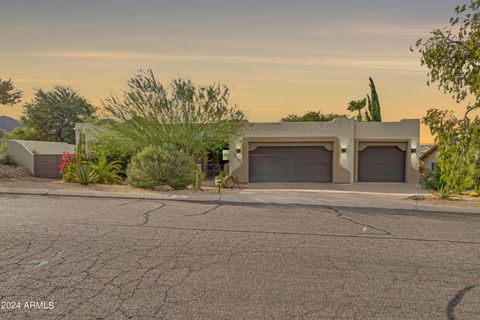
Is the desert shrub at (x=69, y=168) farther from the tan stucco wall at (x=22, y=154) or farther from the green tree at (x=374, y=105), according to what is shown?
the green tree at (x=374, y=105)

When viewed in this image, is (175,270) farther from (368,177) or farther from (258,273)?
(368,177)

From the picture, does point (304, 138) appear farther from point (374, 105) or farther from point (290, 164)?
point (374, 105)

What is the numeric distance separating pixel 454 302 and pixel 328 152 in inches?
733

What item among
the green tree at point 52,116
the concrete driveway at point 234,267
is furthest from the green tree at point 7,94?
the concrete driveway at point 234,267

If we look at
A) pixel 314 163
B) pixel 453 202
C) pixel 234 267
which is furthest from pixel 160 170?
pixel 314 163

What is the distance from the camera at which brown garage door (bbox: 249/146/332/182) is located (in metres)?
21.7

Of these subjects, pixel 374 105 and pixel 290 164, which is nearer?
pixel 290 164

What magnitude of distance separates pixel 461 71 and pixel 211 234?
1131cm

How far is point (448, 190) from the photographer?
1195 cm

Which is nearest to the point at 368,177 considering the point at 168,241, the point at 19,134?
the point at 168,241

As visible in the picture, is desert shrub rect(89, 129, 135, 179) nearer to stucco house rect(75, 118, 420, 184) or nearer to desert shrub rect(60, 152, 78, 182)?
desert shrub rect(60, 152, 78, 182)

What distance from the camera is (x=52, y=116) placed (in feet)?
134

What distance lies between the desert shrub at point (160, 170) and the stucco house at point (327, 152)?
8.24m

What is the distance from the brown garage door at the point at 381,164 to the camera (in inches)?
865
